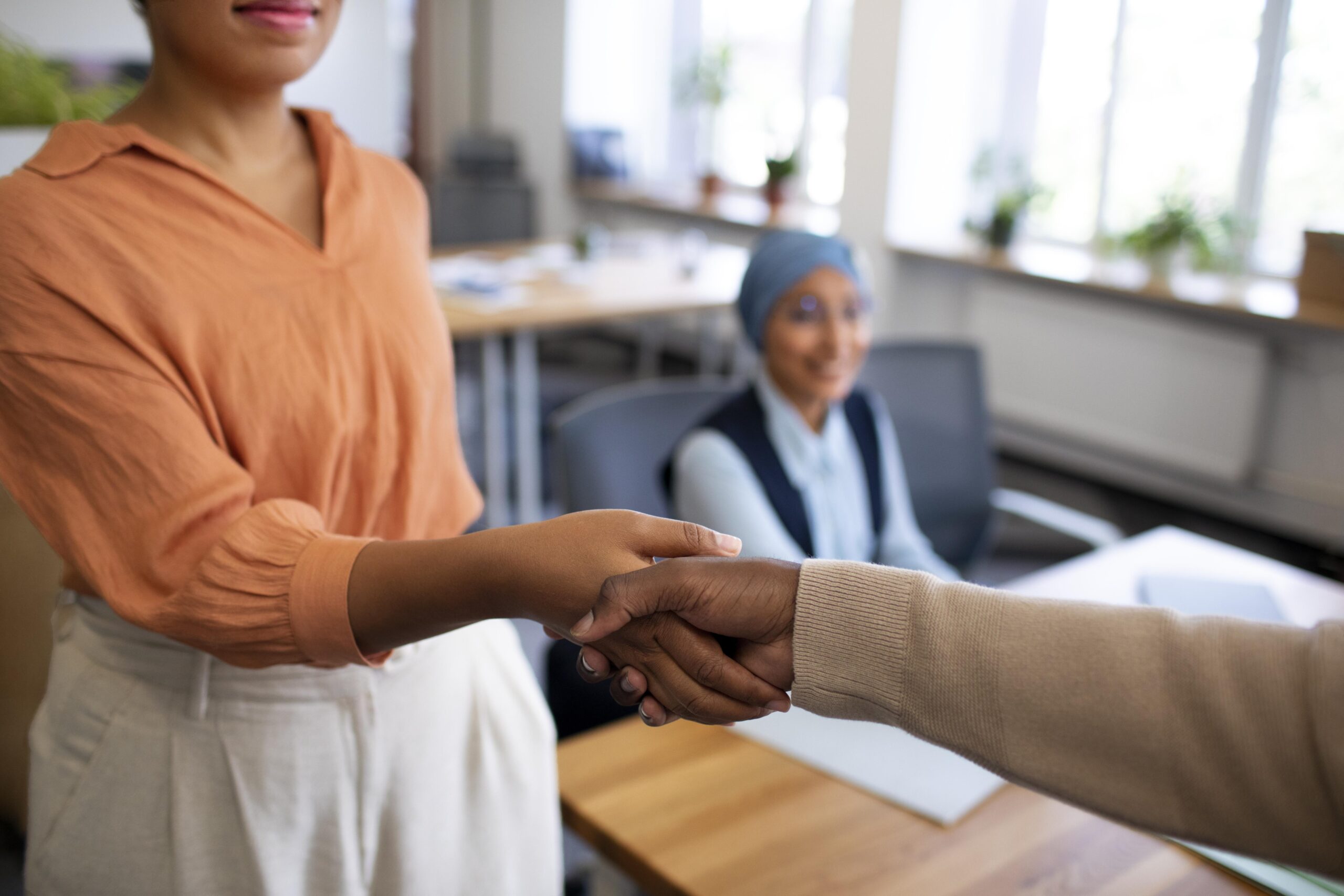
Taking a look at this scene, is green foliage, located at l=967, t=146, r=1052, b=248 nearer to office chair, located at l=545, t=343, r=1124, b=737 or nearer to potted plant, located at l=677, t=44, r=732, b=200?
potted plant, located at l=677, t=44, r=732, b=200

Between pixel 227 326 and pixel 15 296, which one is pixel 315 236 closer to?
pixel 227 326

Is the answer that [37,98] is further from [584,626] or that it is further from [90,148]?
[584,626]

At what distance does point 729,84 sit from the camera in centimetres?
665

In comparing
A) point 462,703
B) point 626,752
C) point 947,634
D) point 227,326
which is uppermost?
point 227,326

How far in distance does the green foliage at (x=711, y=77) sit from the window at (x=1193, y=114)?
193 centimetres

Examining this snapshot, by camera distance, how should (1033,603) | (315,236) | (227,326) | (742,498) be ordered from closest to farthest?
(1033,603) → (227,326) → (315,236) → (742,498)

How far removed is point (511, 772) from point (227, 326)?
0.51 metres

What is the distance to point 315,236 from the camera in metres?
1.04

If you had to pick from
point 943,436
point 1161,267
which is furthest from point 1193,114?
point 943,436

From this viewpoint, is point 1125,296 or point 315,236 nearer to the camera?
point 315,236

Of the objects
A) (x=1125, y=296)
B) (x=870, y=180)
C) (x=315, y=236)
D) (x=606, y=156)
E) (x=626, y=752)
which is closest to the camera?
(x=315, y=236)

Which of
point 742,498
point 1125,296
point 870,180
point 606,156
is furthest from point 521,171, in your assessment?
point 742,498

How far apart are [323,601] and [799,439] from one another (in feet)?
3.58

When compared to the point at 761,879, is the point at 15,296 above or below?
above
